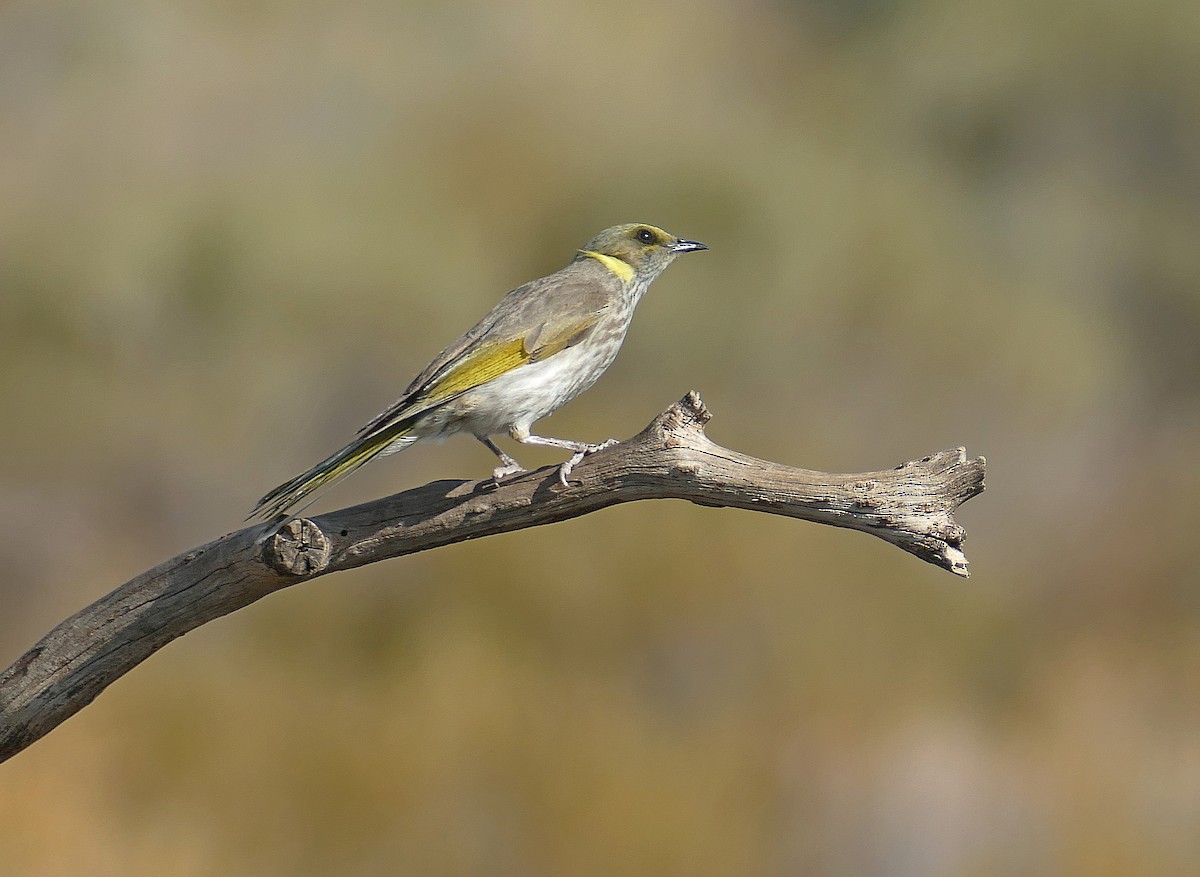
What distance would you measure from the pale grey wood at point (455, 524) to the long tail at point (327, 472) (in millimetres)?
87

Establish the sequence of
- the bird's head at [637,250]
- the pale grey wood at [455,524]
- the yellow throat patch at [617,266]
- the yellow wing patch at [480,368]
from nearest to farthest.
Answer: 1. the pale grey wood at [455,524]
2. the yellow wing patch at [480,368]
3. the yellow throat patch at [617,266]
4. the bird's head at [637,250]

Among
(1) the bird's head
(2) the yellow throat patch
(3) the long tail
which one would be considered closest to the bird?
(3) the long tail

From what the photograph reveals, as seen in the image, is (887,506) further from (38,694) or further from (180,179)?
(180,179)

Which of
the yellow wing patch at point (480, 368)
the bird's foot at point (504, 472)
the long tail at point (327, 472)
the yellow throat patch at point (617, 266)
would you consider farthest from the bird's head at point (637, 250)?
the long tail at point (327, 472)

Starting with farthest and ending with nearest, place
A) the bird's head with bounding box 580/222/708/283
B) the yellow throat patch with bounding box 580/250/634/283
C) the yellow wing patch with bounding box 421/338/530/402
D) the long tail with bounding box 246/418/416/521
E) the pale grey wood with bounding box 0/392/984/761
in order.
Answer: the bird's head with bounding box 580/222/708/283, the yellow throat patch with bounding box 580/250/634/283, the yellow wing patch with bounding box 421/338/530/402, the long tail with bounding box 246/418/416/521, the pale grey wood with bounding box 0/392/984/761

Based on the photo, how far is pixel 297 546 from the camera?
157 inches

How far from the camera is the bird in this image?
13.5 ft

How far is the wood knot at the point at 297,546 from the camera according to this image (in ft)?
13.0

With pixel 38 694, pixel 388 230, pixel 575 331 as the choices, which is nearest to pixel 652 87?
pixel 388 230

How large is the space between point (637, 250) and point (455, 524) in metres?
1.71

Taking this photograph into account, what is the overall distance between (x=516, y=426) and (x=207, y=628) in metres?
7.77

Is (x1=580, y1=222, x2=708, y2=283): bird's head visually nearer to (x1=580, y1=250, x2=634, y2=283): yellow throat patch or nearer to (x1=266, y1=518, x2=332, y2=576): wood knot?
(x1=580, y1=250, x2=634, y2=283): yellow throat patch

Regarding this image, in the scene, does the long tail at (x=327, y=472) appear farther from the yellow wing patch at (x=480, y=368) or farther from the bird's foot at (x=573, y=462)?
the bird's foot at (x=573, y=462)

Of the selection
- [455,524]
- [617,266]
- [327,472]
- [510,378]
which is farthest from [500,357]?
[617,266]
